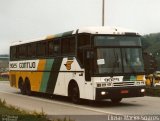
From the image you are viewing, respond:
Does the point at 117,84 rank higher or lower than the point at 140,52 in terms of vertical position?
lower

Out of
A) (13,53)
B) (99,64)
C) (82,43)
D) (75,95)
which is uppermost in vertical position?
(13,53)

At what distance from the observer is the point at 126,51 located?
19.7m

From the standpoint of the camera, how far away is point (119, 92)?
19.2 m

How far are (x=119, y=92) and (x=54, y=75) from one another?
16.3ft

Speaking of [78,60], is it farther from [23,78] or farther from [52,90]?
[23,78]

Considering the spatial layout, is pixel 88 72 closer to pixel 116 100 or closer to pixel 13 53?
pixel 116 100

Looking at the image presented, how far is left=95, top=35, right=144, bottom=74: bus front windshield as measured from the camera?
1908 cm

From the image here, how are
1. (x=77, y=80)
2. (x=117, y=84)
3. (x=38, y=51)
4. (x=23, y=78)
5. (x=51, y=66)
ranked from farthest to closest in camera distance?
1. (x=23, y=78)
2. (x=38, y=51)
3. (x=51, y=66)
4. (x=77, y=80)
5. (x=117, y=84)

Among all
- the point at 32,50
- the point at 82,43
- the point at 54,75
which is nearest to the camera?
the point at 82,43

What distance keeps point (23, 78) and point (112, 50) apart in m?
9.91

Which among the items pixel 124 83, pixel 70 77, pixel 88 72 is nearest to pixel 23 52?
pixel 70 77

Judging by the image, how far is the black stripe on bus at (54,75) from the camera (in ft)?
74.5

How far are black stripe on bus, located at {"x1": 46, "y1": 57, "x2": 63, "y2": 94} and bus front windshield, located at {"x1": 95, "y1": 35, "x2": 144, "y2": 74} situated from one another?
3.57 metres

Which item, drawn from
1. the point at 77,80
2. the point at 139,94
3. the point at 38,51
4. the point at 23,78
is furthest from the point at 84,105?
the point at 23,78
